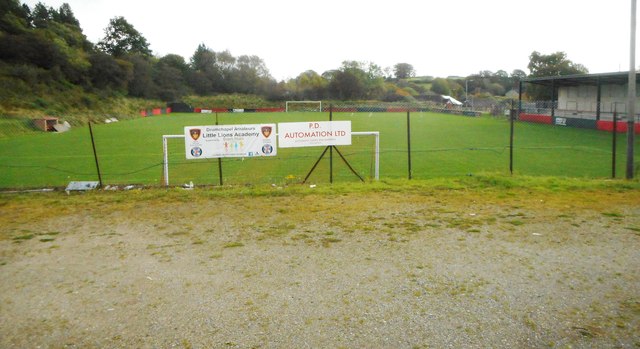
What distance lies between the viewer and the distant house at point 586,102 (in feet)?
108

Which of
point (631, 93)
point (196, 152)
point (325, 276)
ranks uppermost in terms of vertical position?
point (631, 93)

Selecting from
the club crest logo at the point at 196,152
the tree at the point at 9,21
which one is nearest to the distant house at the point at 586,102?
the club crest logo at the point at 196,152

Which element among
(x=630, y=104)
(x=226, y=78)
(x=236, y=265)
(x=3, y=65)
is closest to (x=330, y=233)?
(x=236, y=265)

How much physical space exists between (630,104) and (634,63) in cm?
109

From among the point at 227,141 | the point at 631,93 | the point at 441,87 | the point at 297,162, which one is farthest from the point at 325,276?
the point at 441,87

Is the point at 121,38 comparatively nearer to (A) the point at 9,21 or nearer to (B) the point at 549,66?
(A) the point at 9,21

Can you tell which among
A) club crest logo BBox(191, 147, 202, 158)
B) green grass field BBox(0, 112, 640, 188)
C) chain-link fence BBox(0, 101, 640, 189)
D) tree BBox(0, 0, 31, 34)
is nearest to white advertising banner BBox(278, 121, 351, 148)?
chain-link fence BBox(0, 101, 640, 189)

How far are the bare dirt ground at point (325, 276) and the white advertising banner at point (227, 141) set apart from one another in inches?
108

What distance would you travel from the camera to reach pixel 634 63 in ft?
43.5

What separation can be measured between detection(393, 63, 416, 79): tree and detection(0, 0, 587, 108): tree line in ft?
133

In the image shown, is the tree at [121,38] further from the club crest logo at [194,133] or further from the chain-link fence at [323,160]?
the club crest logo at [194,133]

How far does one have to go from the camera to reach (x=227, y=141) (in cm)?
1252

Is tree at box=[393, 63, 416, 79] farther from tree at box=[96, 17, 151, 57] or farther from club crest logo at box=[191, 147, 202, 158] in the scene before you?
club crest logo at box=[191, 147, 202, 158]

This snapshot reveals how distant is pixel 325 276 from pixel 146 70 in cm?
8343
